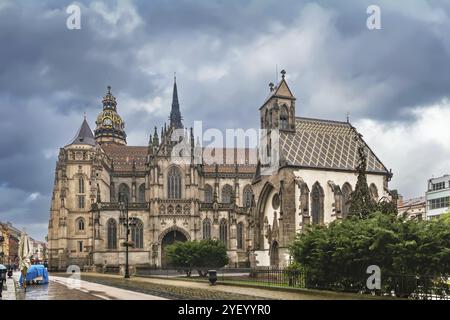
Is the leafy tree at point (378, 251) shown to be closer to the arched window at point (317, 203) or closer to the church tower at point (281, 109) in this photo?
the arched window at point (317, 203)

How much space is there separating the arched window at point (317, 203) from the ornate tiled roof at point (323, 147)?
7.03 ft

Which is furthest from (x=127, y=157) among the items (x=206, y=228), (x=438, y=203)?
(x=438, y=203)

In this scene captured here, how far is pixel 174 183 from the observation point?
2813 inches

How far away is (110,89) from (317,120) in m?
68.3

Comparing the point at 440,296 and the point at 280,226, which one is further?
the point at 280,226

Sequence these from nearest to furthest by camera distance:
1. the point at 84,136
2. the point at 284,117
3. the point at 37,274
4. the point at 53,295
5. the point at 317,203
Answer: the point at 53,295, the point at 37,274, the point at 317,203, the point at 284,117, the point at 84,136

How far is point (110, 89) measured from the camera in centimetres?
11119

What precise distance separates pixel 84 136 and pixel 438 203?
53.5 metres

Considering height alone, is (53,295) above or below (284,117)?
below

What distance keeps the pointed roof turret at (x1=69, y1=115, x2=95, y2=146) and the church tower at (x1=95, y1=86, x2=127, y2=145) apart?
26.0 metres

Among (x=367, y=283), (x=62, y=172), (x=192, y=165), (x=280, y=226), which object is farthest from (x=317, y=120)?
(x=62, y=172)

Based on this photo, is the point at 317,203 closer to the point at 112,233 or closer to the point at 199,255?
the point at 199,255

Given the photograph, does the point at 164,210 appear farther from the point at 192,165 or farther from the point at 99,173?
the point at 99,173
